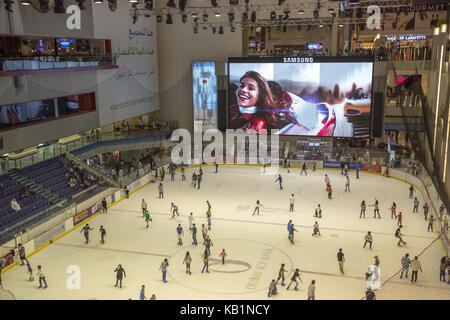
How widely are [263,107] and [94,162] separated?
1429 cm

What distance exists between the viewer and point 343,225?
2420 centimetres

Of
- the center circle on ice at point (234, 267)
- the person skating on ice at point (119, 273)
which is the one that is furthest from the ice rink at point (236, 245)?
the person skating on ice at point (119, 273)

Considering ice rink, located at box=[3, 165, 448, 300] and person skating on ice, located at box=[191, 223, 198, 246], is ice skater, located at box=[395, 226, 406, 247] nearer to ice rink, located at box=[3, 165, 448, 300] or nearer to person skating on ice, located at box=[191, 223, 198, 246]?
ice rink, located at box=[3, 165, 448, 300]

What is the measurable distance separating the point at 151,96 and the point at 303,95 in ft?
44.7

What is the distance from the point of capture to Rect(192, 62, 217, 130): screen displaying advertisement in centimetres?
3950

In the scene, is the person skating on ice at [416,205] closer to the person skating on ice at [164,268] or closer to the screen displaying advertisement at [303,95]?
the screen displaying advertisement at [303,95]

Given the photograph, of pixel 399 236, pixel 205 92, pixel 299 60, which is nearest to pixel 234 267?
pixel 399 236

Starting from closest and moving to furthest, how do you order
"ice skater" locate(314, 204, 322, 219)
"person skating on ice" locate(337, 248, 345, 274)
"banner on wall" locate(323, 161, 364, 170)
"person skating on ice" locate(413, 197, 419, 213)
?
"person skating on ice" locate(337, 248, 345, 274) < "ice skater" locate(314, 204, 322, 219) < "person skating on ice" locate(413, 197, 419, 213) < "banner on wall" locate(323, 161, 364, 170)

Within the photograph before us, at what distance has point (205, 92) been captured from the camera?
1569 inches

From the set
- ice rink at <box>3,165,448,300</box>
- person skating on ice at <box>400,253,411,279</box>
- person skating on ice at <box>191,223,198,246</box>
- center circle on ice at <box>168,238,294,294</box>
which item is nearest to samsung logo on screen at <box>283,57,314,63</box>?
ice rink at <box>3,165,448,300</box>

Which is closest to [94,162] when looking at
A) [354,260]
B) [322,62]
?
[322,62]
